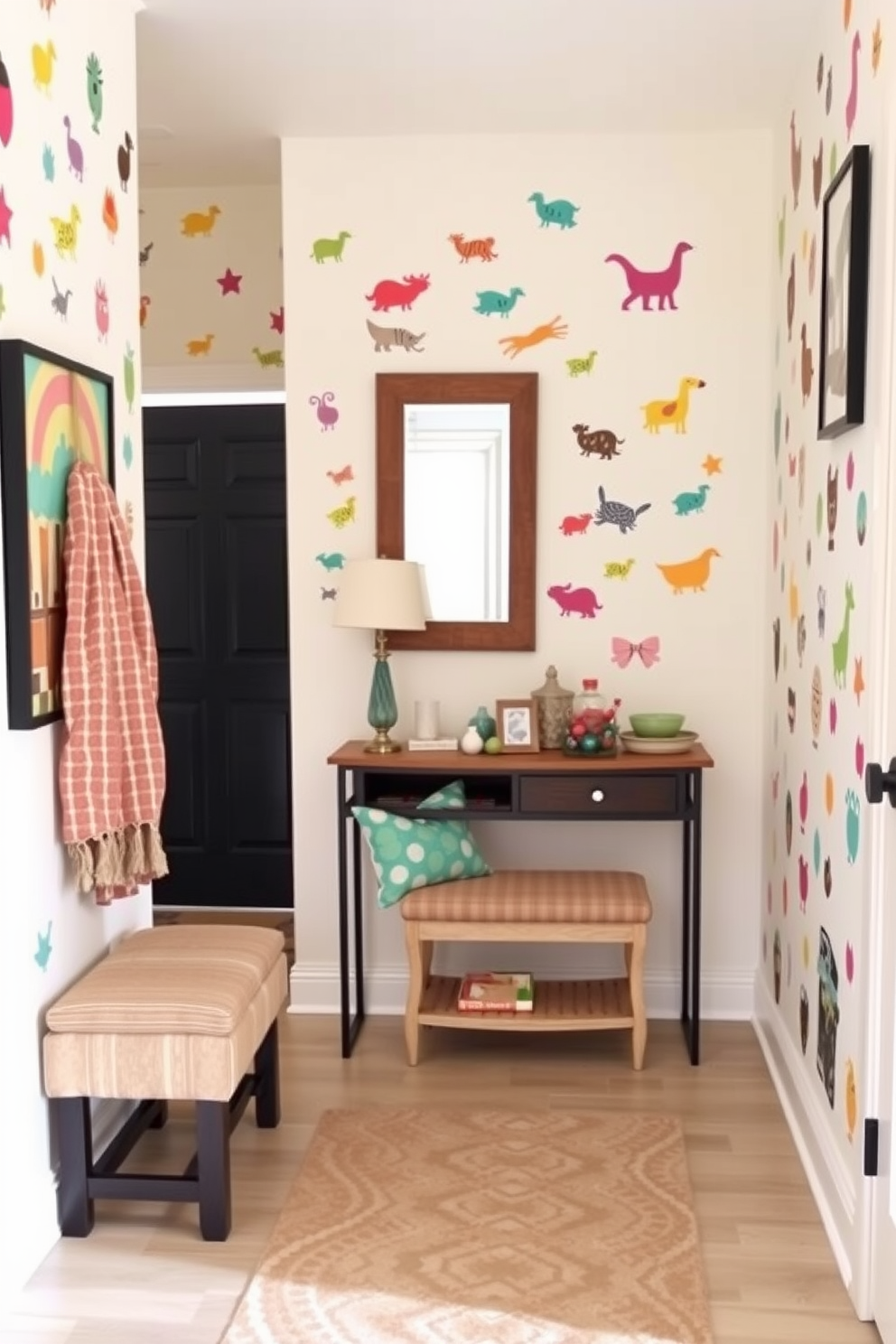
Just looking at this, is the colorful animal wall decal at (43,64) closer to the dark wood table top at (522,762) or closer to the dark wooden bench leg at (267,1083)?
the dark wood table top at (522,762)

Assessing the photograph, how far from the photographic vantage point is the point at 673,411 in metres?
3.90

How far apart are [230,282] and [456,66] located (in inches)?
58.5

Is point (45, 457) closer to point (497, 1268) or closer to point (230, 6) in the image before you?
point (230, 6)

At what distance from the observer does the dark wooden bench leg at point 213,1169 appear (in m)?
2.62

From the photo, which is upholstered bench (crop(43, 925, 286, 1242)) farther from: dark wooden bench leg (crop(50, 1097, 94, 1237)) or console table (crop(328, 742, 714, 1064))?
console table (crop(328, 742, 714, 1064))

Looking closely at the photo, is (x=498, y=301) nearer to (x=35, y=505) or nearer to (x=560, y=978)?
(x=35, y=505)

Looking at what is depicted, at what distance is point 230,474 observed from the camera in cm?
498

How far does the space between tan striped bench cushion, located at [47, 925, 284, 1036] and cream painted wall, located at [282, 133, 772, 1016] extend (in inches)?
46.6

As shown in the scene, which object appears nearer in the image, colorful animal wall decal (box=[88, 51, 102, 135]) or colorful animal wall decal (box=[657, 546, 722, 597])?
colorful animal wall decal (box=[88, 51, 102, 135])

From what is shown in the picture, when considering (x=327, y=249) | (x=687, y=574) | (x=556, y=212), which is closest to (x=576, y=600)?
(x=687, y=574)

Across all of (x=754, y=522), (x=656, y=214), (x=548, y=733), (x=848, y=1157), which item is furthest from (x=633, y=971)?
(x=656, y=214)

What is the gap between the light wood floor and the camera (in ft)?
7.82

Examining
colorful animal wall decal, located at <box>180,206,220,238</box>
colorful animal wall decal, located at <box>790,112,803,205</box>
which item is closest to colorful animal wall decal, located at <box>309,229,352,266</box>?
colorful animal wall decal, located at <box>180,206,220,238</box>

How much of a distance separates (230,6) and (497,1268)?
2781 millimetres
